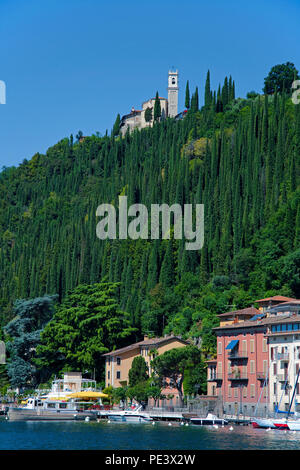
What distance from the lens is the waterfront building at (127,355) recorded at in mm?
103500

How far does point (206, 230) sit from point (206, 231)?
0.29m

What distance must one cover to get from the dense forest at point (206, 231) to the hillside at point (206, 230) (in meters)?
0.21

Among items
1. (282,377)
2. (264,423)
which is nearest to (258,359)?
(282,377)

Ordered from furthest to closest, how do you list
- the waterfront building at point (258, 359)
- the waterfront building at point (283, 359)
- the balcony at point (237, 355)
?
1. the balcony at point (237, 355)
2. the waterfront building at point (258, 359)
3. the waterfront building at point (283, 359)

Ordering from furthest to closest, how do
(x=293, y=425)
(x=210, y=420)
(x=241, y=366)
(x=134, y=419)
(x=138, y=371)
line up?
(x=138, y=371)
(x=241, y=366)
(x=134, y=419)
(x=210, y=420)
(x=293, y=425)

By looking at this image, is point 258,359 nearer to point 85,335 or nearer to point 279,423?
point 279,423

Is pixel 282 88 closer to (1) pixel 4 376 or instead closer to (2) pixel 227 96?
(2) pixel 227 96

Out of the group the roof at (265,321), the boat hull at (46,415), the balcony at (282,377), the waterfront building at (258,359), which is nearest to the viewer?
the balcony at (282,377)

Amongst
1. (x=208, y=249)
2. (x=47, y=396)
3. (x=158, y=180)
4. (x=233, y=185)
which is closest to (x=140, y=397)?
(x=47, y=396)

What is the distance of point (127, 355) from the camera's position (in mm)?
107188

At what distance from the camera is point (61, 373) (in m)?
112

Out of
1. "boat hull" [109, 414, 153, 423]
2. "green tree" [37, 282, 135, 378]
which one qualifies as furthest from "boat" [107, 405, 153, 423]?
"green tree" [37, 282, 135, 378]

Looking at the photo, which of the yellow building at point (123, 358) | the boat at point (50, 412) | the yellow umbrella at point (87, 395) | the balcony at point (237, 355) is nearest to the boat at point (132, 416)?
the boat at point (50, 412)

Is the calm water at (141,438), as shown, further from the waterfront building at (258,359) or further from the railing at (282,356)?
the railing at (282,356)
